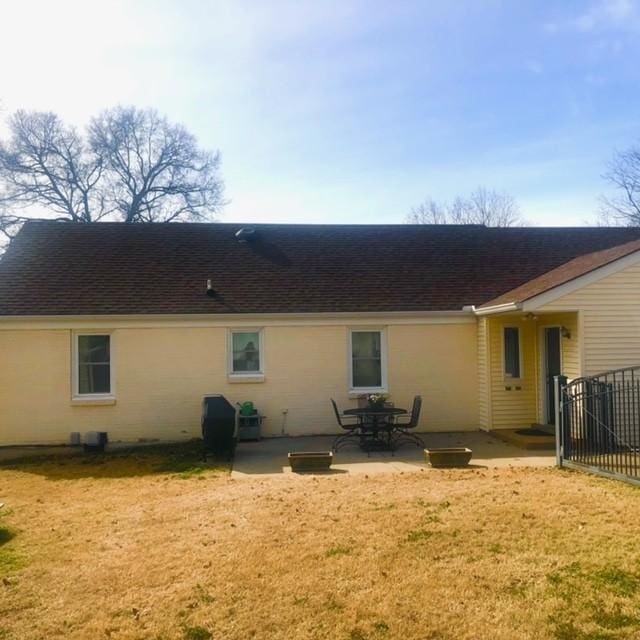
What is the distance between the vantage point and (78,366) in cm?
1261

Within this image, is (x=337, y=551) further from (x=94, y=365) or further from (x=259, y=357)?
(x=94, y=365)

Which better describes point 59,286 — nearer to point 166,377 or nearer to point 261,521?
point 166,377

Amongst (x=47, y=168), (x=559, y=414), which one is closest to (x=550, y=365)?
(x=559, y=414)

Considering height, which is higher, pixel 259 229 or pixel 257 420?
pixel 259 229

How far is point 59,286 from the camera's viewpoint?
1321 cm

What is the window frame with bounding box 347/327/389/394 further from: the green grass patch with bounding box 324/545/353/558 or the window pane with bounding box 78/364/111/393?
the green grass patch with bounding box 324/545/353/558

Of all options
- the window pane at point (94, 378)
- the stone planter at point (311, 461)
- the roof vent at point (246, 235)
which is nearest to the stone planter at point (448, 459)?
the stone planter at point (311, 461)

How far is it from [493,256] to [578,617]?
12.8 metres

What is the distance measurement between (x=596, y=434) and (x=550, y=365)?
2912mm

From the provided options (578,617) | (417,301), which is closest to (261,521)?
(578,617)

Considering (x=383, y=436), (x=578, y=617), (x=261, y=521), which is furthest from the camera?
(x=383, y=436)

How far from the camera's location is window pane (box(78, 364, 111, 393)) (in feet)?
41.4

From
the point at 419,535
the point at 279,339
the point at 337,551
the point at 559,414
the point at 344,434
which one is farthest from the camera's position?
the point at 279,339

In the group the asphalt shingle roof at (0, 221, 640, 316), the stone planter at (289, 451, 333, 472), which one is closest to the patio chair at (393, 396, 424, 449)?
the stone planter at (289, 451, 333, 472)
